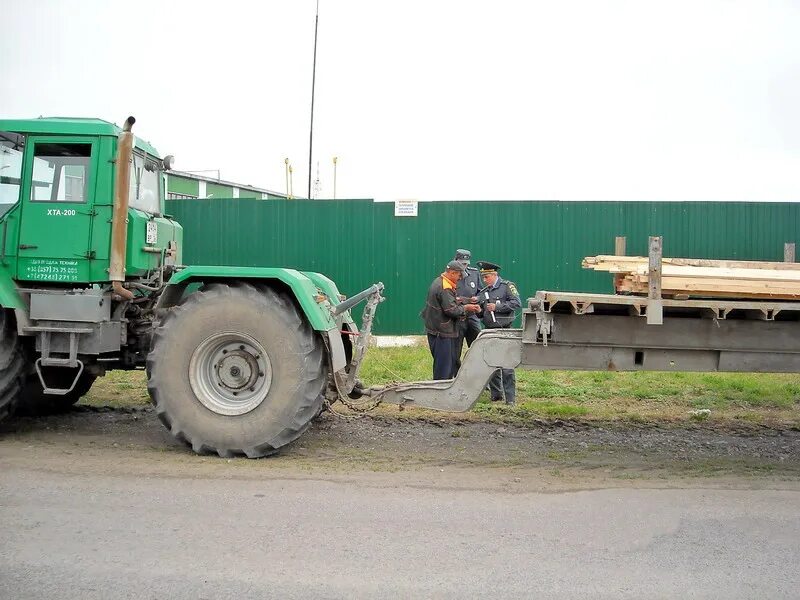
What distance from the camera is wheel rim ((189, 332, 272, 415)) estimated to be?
5.88 metres

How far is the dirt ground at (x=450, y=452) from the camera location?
221 inches

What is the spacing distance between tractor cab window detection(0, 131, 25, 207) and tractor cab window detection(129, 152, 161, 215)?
910 millimetres

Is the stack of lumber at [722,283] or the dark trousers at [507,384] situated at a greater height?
the stack of lumber at [722,283]

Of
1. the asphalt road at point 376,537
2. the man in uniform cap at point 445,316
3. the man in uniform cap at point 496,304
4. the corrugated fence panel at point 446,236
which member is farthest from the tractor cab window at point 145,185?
the corrugated fence panel at point 446,236

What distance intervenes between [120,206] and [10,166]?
1.03 metres

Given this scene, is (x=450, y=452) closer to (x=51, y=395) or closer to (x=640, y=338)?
(x=640, y=338)

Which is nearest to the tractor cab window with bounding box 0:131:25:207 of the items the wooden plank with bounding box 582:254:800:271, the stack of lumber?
the wooden plank with bounding box 582:254:800:271

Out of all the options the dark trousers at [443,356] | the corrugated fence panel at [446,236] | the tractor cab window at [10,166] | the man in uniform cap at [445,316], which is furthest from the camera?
the corrugated fence panel at [446,236]

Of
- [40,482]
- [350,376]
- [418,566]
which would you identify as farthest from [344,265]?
[418,566]

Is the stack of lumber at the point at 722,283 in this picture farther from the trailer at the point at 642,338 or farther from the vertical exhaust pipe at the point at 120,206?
the vertical exhaust pipe at the point at 120,206

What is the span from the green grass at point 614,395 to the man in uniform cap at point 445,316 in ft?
2.14

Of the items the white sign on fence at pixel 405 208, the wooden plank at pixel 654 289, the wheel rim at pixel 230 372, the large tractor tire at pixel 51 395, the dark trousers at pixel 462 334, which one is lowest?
the large tractor tire at pixel 51 395

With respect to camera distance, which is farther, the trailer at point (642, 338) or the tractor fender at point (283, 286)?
the tractor fender at point (283, 286)

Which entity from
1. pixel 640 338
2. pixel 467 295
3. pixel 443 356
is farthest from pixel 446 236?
pixel 640 338
